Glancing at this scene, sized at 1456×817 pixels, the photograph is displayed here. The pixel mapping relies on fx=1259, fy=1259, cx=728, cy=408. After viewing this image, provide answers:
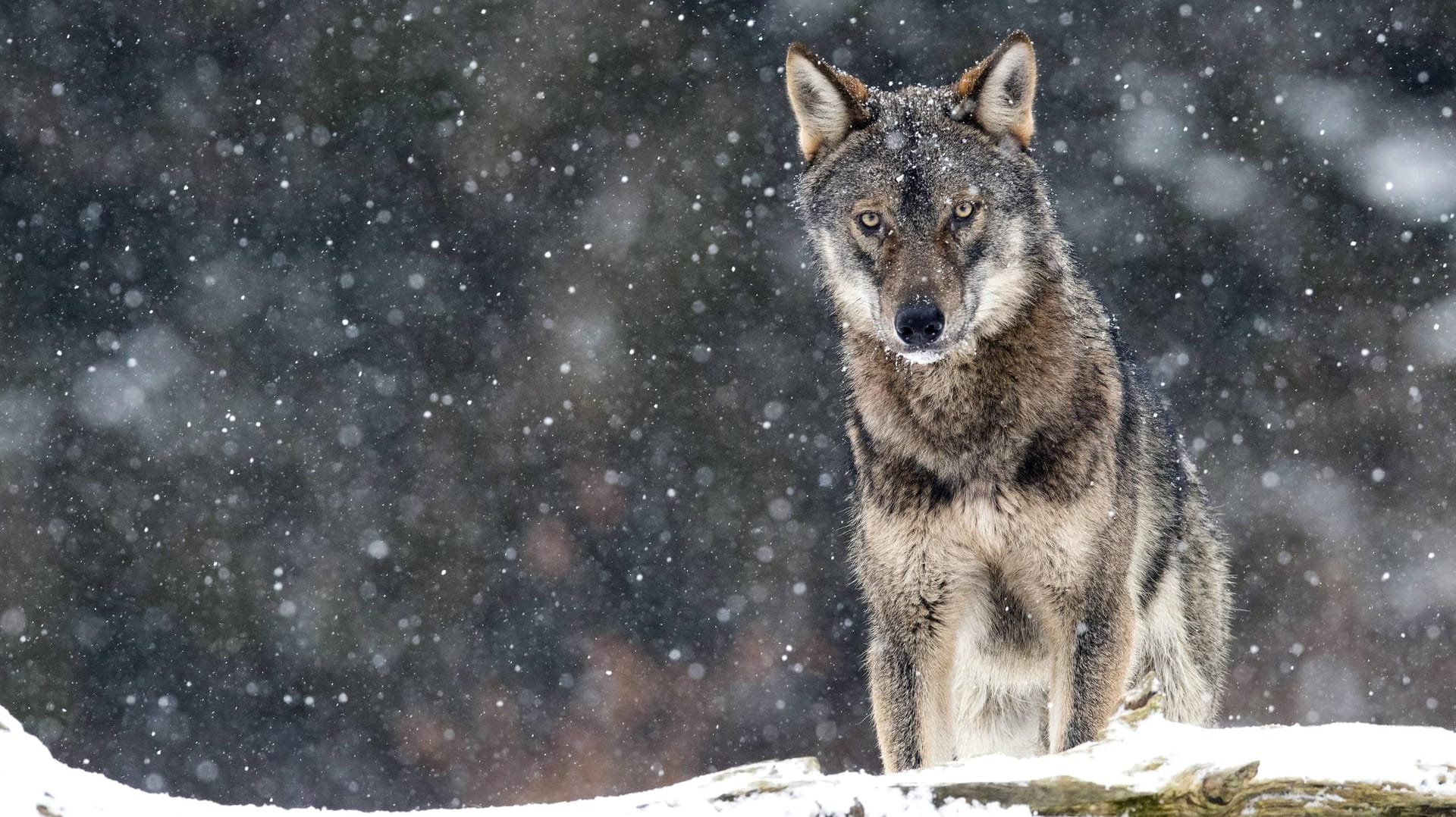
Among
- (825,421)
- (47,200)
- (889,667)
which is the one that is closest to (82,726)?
(47,200)

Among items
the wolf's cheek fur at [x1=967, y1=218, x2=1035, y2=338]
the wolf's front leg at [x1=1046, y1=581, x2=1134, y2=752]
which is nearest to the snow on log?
the wolf's front leg at [x1=1046, y1=581, x2=1134, y2=752]

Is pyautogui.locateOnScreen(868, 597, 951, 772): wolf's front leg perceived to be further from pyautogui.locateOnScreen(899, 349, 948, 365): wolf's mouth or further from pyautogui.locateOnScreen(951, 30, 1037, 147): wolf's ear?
pyautogui.locateOnScreen(951, 30, 1037, 147): wolf's ear

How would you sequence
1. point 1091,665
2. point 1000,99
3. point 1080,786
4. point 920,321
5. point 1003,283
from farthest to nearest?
point 1000,99, point 1003,283, point 1091,665, point 920,321, point 1080,786

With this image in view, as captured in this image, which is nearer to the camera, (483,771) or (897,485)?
(897,485)

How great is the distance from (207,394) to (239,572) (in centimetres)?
180

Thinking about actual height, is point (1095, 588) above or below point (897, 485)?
below

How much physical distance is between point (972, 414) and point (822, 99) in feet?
4.39

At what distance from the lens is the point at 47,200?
41.1 feet

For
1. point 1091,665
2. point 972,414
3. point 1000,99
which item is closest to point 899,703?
point 1091,665

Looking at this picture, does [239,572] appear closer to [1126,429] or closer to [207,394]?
[207,394]

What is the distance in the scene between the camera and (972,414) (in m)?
4.64

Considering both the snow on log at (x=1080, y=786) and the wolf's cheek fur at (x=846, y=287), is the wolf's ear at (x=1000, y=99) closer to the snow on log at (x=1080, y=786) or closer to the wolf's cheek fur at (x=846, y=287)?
the wolf's cheek fur at (x=846, y=287)

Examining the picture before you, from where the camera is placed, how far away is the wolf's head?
14.4 feet

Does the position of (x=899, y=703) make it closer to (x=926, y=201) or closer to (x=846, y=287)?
(x=846, y=287)
